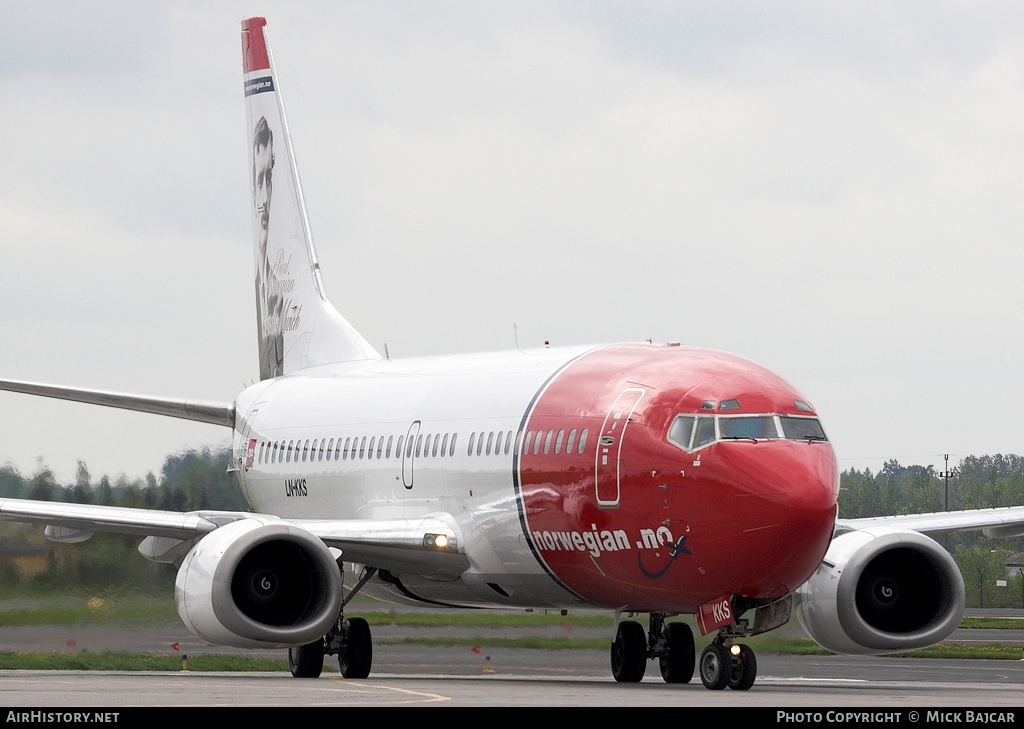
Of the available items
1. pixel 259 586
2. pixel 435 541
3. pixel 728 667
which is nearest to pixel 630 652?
pixel 435 541

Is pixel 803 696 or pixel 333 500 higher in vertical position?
pixel 333 500

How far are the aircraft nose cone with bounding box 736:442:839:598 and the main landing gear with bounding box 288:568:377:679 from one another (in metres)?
7.30

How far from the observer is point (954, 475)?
81875mm

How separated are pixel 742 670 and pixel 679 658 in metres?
3.97

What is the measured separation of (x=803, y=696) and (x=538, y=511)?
4.18m

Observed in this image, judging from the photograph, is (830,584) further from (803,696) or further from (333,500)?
(333,500)

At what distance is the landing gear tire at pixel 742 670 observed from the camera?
19.0 metres

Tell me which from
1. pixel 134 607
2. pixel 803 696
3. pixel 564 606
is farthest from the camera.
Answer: pixel 134 607

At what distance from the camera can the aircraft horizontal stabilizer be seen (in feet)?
90.2

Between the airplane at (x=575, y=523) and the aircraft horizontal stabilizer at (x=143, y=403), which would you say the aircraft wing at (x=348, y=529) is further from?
the aircraft horizontal stabilizer at (x=143, y=403)

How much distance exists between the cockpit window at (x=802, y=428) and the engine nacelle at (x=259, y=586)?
18.9 feet
